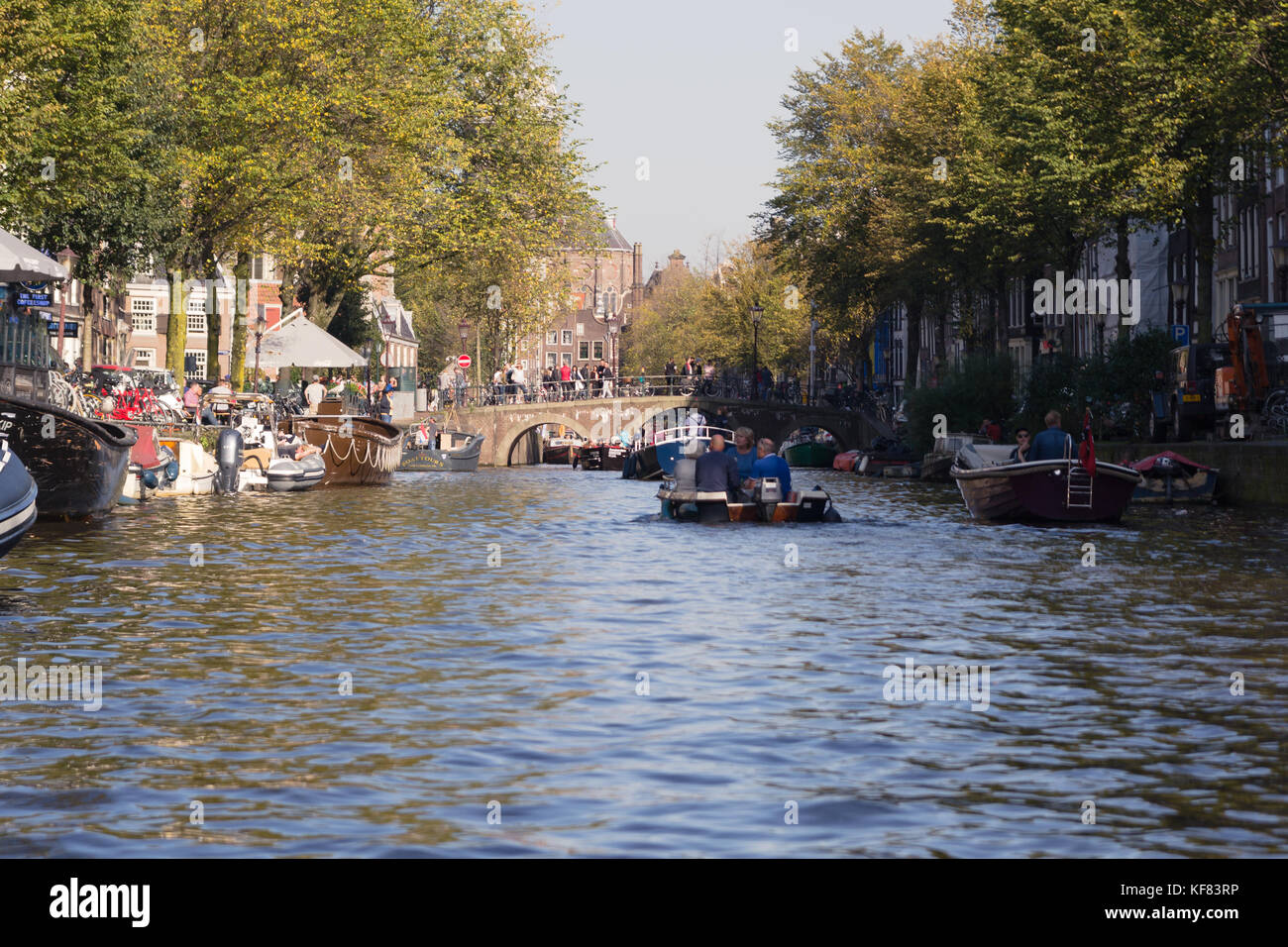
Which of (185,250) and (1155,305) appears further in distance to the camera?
(1155,305)

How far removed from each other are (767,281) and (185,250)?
58.6 meters

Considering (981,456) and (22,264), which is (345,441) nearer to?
(981,456)

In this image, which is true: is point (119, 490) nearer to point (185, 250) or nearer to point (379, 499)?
point (379, 499)

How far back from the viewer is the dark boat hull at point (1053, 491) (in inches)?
1073

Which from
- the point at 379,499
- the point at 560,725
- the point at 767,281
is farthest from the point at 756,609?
the point at 767,281

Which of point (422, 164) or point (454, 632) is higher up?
point (422, 164)

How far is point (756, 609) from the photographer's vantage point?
16.1 meters

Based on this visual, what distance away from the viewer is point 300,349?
4481cm

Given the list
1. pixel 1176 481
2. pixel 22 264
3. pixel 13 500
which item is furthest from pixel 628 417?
pixel 13 500

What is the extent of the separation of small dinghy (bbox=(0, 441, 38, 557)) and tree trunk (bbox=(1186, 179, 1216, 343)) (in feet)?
89.9

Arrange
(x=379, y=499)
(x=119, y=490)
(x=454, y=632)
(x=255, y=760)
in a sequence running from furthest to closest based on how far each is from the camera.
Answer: (x=379, y=499) < (x=119, y=490) < (x=454, y=632) < (x=255, y=760)

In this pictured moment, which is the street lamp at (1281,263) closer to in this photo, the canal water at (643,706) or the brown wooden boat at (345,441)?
the brown wooden boat at (345,441)

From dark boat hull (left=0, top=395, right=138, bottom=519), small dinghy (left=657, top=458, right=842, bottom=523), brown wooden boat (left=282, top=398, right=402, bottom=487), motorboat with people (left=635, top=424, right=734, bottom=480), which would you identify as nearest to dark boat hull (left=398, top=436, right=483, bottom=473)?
motorboat with people (left=635, top=424, right=734, bottom=480)

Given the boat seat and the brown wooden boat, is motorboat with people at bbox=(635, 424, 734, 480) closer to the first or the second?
the brown wooden boat
